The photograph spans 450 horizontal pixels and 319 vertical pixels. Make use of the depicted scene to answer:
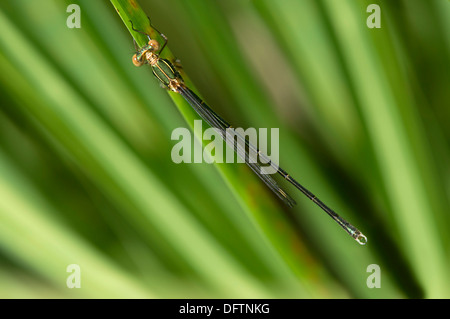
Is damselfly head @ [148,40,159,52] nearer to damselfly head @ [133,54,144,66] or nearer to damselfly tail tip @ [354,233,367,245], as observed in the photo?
damselfly head @ [133,54,144,66]

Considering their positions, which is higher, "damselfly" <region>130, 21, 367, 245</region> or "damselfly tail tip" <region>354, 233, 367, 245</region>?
"damselfly" <region>130, 21, 367, 245</region>

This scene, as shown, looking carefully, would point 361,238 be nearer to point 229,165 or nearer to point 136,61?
point 229,165

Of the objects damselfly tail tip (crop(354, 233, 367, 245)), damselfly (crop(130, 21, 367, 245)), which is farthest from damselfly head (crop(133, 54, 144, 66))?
damselfly tail tip (crop(354, 233, 367, 245))

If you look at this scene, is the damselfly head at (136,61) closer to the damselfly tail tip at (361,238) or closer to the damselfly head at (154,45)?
the damselfly head at (154,45)

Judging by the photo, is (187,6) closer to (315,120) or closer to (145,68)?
(145,68)

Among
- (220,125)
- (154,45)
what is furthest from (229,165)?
(154,45)

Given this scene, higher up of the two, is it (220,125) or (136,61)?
(136,61)

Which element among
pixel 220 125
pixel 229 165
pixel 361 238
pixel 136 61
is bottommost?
pixel 361 238
